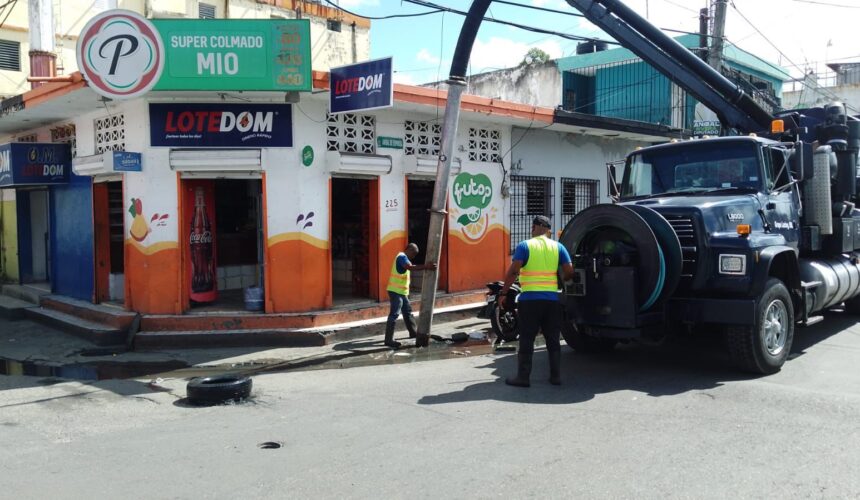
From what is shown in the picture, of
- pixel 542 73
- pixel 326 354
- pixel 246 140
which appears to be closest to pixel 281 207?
pixel 246 140

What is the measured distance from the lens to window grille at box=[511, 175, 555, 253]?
1375cm

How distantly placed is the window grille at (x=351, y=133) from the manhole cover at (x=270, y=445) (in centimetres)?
599

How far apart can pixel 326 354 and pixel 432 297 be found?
1.66m

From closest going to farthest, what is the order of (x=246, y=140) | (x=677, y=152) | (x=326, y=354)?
(x=677, y=152), (x=326, y=354), (x=246, y=140)

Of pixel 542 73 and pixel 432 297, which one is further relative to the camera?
pixel 542 73

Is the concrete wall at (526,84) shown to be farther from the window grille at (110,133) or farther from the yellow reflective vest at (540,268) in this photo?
the yellow reflective vest at (540,268)

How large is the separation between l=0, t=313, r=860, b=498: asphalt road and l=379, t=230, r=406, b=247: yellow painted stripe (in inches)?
140

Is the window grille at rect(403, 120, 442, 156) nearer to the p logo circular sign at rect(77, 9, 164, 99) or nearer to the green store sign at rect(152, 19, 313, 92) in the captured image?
the green store sign at rect(152, 19, 313, 92)

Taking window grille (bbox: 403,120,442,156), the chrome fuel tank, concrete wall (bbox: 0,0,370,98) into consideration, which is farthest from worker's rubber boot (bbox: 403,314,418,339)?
concrete wall (bbox: 0,0,370,98)

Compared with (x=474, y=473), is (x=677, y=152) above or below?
above

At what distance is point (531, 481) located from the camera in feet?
14.5

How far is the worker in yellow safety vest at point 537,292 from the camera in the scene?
6.80m

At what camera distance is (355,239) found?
12711 mm

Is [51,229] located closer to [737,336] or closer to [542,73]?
[737,336]
